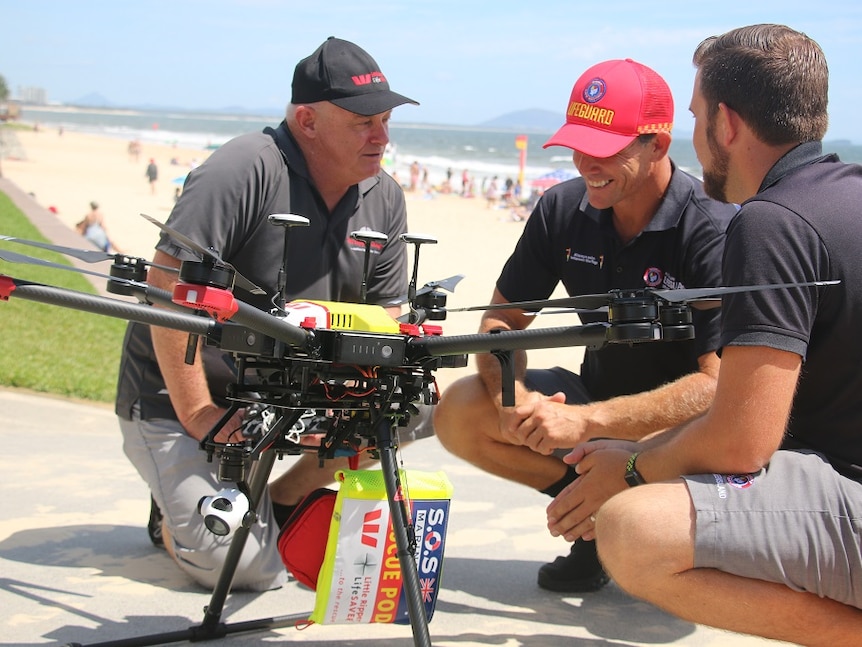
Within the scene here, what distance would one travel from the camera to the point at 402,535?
2520 mm

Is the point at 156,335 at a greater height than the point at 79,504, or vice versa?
the point at 156,335

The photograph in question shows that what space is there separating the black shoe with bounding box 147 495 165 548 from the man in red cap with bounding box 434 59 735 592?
121 centimetres

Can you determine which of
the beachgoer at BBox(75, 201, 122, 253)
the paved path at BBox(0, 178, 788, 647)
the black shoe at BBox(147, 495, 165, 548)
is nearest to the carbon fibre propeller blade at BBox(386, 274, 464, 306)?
the paved path at BBox(0, 178, 788, 647)

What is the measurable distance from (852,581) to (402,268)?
93.1 inches

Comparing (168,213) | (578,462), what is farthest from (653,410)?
(168,213)

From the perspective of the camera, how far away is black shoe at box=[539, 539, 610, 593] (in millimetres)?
3697

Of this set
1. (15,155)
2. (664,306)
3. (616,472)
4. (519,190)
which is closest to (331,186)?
(616,472)

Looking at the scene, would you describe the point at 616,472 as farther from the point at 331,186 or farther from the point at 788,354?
the point at 331,186

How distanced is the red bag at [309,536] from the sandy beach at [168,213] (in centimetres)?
519

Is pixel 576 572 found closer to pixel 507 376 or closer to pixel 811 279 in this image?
pixel 507 376

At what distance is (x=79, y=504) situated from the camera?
445cm

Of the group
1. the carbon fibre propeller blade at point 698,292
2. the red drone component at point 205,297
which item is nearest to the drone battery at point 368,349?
the red drone component at point 205,297

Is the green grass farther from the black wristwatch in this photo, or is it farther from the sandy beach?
the black wristwatch

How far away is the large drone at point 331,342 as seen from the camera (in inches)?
82.2
